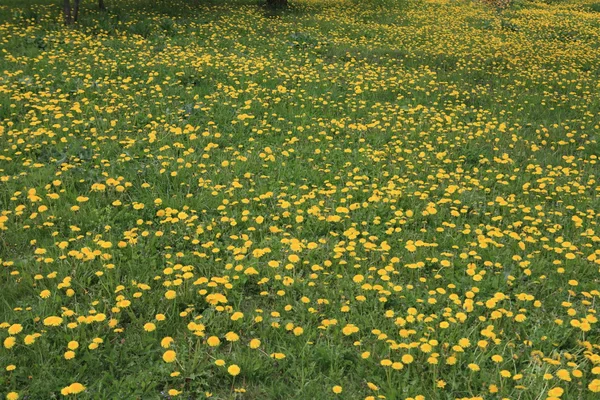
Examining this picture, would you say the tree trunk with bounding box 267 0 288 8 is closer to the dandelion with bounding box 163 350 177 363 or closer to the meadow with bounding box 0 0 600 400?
the meadow with bounding box 0 0 600 400

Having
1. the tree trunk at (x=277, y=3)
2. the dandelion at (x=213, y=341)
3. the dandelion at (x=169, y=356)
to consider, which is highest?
the tree trunk at (x=277, y=3)

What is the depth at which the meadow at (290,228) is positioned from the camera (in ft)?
10.7

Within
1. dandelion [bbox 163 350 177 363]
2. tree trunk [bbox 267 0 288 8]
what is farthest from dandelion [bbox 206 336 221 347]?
tree trunk [bbox 267 0 288 8]

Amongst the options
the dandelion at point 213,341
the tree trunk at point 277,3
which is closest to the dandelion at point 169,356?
the dandelion at point 213,341

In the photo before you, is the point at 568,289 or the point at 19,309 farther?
the point at 568,289

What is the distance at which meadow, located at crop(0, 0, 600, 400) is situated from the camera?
3.26 metres

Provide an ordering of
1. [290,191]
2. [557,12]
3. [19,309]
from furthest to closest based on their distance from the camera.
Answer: [557,12], [290,191], [19,309]

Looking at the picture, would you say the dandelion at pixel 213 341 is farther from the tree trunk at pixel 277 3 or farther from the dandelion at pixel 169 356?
the tree trunk at pixel 277 3

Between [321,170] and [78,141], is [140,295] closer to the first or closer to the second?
[321,170]

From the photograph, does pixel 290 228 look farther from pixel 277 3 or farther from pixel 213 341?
pixel 277 3

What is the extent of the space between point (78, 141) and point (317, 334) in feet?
14.4

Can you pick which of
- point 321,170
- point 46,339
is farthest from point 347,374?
point 321,170

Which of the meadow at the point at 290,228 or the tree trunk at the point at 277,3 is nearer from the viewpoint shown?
the meadow at the point at 290,228

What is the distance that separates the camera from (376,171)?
610 centimetres
